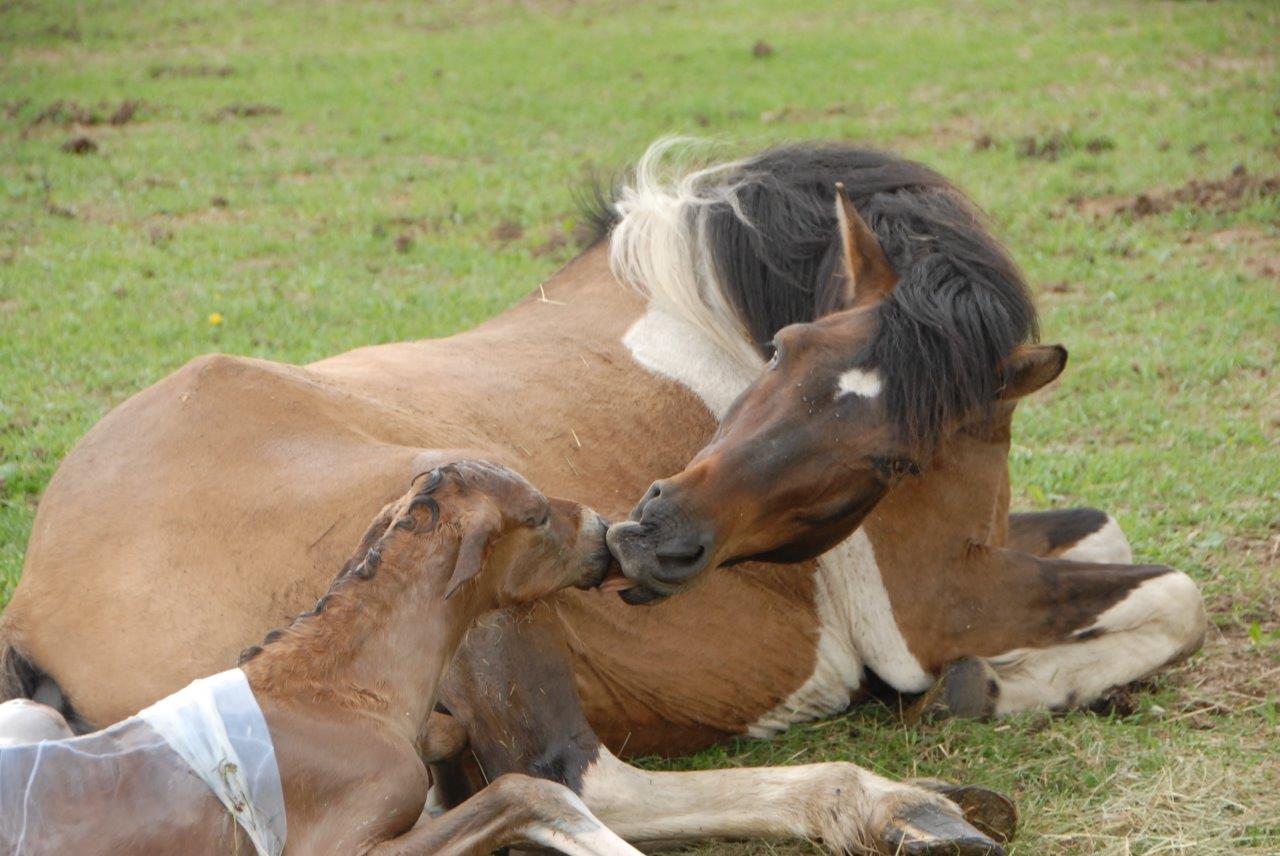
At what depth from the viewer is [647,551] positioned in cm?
360

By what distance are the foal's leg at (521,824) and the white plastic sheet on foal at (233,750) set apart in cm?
29

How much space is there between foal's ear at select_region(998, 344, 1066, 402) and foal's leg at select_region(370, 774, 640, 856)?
1.79m

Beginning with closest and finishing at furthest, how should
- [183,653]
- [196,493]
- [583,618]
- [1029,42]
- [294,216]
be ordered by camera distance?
[183,653]
[196,493]
[583,618]
[294,216]
[1029,42]

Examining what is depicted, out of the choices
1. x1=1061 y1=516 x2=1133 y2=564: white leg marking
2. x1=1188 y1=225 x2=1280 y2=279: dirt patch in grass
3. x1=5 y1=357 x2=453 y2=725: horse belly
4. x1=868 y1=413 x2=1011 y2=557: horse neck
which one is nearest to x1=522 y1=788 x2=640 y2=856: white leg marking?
x1=5 y1=357 x2=453 y2=725: horse belly

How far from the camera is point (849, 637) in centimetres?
452

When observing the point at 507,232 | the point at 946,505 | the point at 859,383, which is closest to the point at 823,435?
the point at 859,383

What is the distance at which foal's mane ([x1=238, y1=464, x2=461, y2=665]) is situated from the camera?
10.3 ft

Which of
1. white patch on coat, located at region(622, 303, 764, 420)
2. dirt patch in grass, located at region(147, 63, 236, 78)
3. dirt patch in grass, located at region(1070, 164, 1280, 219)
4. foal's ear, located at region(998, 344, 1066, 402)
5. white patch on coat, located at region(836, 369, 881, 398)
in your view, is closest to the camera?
white patch on coat, located at region(836, 369, 881, 398)

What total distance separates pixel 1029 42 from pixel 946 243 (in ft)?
40.8

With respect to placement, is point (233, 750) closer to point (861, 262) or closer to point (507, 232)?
point (861, 262)

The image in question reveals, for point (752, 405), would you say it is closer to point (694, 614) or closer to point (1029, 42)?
point (694, 614)

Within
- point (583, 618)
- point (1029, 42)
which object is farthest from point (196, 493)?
point (1029, 42)

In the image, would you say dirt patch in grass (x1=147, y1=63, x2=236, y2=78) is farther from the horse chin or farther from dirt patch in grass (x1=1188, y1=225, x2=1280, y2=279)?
the horse chin

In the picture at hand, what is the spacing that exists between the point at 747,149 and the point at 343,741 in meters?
3.44
